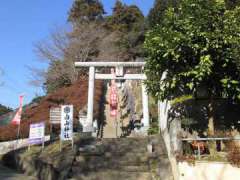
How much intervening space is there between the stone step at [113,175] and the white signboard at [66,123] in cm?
287

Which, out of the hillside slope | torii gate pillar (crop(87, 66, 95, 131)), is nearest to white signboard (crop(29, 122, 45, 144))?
torii gate pillar (crop(87, 66, 95, 131))

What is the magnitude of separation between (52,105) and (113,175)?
48.4ft

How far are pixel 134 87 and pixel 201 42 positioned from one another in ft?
63.9

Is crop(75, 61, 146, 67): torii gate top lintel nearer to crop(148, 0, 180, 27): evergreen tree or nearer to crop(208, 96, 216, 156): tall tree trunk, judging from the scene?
crop(148, 0, 180, 27): evergreen tree

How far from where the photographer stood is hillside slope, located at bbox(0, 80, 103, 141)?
804 inches

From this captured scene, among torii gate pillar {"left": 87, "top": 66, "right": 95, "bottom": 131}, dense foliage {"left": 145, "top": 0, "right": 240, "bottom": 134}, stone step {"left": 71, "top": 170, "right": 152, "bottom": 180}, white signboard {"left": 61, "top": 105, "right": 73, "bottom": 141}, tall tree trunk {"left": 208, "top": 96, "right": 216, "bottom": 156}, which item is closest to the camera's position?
stone step {"left": 71, "top": 170, "right": 152, "bottom": 180}

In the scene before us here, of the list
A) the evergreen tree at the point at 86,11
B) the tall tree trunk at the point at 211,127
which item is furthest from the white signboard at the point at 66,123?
the evergreen tree at the point at 86,11

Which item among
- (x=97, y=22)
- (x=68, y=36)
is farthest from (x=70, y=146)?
(x=97, y=22)

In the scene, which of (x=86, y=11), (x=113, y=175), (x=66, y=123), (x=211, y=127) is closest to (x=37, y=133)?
(x=66, y=123)

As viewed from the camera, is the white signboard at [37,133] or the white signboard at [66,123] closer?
the white signboard at [66,123]

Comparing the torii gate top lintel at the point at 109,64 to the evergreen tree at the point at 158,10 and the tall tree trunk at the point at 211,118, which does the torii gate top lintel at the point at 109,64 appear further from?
the tall tree trunk at the point at 211,118

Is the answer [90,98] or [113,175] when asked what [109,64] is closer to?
[90,98]

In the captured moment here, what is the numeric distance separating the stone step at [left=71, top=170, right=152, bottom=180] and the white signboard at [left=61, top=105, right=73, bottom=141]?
287 cm

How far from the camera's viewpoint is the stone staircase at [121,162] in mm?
11141
